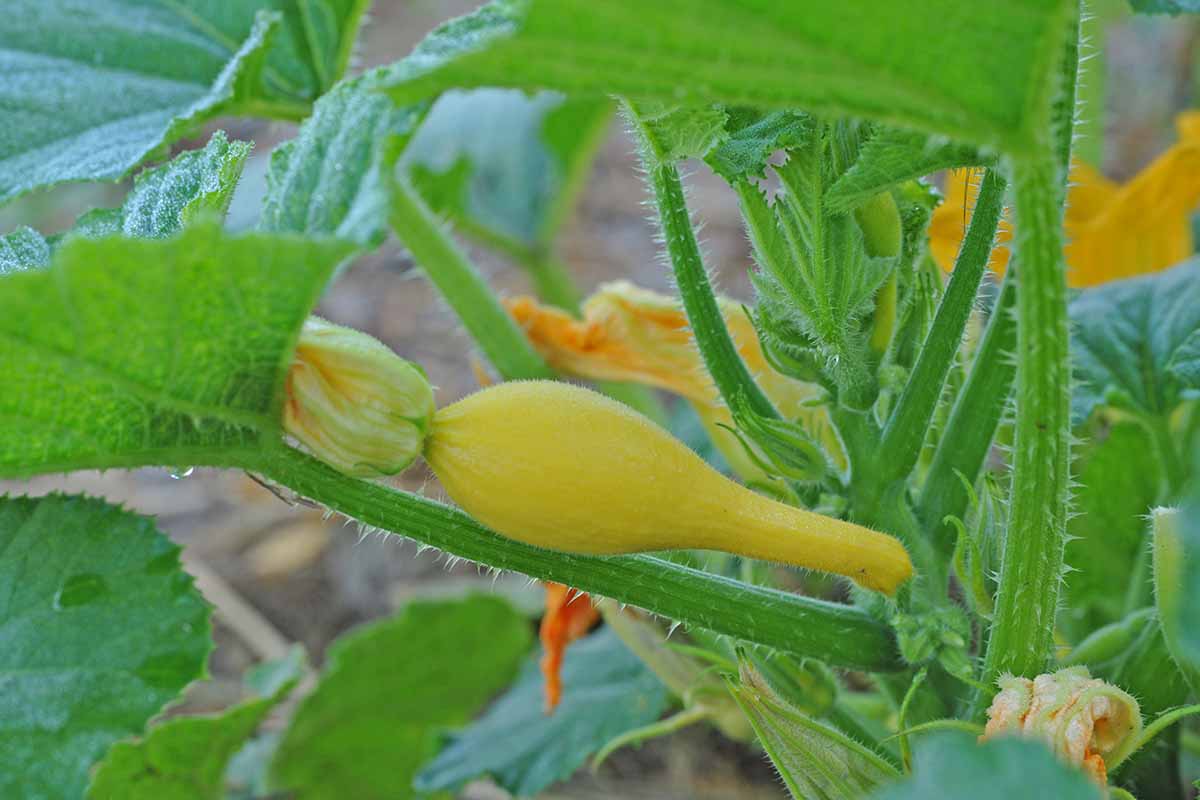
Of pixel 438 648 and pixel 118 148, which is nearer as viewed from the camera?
pixel 118 148

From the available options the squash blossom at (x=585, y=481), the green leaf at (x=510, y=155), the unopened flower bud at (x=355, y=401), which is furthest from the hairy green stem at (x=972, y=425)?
the green leaf at (x=510, y=155)

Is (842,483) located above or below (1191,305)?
below

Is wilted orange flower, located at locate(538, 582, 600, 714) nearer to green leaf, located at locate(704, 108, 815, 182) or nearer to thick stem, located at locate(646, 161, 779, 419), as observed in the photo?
thick stem, located at locate(646, 161, 779, 419)

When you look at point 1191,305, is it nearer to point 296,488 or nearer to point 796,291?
point 796,291

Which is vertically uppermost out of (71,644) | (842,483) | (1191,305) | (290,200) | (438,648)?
(290,200)

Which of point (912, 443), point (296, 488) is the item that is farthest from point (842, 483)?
point (296, 488)

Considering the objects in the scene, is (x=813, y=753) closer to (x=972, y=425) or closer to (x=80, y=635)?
(x=972, y=425)
